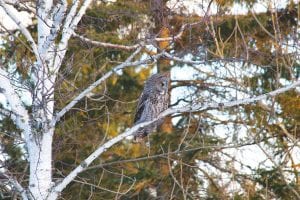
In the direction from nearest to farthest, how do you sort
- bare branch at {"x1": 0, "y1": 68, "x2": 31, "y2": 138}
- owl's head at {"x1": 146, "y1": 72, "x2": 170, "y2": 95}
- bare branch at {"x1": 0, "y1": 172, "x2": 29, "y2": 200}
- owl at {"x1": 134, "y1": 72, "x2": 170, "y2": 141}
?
bare branch at {"x1": 0, "y1": 172, "x2": 29, "y2": 200}
bare branch at {"x1": 0, "y1": 68, "x2": 31, "y2": 138}
owl at {"x1": 134, "y1": 72, "x2": 170, "y2": 141}
owl's head at {"x1": 146, "y1": 72, "x2": 170, "y2": 95}

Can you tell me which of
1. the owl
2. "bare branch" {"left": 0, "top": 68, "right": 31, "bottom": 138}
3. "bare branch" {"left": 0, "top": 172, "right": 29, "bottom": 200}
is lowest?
"bare branch" {"left": 0, "top": 172, "right": 29, "bottom": 200}

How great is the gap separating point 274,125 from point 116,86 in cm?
345

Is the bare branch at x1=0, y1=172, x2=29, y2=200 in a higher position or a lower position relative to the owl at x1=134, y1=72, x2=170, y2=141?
lower

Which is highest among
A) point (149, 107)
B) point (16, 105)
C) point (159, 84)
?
point (159, 84)

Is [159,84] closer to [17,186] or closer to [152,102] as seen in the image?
[152,102]

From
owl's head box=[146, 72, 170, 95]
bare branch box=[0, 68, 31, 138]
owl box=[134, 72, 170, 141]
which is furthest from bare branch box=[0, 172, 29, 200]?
owl's head box=[146, 72, 170, 95]

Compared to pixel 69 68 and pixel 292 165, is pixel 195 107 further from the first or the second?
pixel 292 165

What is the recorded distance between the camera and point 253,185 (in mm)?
11984

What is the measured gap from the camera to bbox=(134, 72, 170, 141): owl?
31.9ft

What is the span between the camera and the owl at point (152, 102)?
9.71 metres

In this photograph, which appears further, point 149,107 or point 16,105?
point 149,107

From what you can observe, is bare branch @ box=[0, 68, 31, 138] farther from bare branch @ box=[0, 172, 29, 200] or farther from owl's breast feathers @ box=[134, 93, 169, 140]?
owl's breast feathers @ box=[134, 93, 169, 140]

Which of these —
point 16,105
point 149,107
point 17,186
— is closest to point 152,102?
point 149,107

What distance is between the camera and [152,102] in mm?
9805
